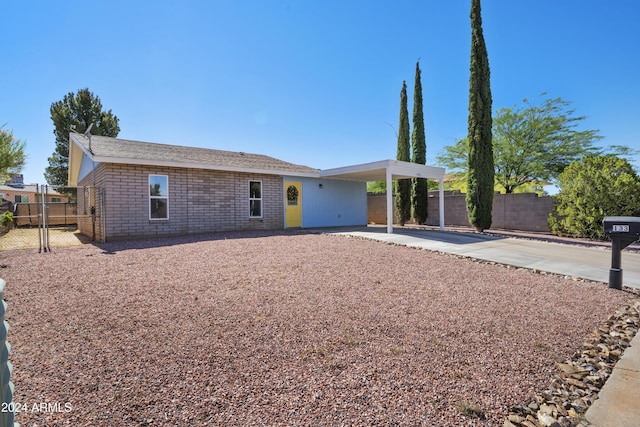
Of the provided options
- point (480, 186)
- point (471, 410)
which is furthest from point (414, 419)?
point (480, 186)

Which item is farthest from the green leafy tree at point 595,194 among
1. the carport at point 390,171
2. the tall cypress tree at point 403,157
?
the tall cypress tree at point 403,157

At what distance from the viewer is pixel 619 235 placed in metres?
4.96

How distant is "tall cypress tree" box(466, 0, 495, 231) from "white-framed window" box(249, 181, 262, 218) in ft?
30.3

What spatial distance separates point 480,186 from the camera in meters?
12.7

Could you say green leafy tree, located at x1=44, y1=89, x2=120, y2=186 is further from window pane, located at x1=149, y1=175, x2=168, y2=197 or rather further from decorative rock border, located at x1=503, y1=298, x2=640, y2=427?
decorative rock border, located at x1=503, y1=298, x2=640, y2=427

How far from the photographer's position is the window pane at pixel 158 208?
10391mm

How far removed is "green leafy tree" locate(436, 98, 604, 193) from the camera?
53.9ft

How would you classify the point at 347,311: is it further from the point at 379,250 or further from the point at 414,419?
the point at 379,250

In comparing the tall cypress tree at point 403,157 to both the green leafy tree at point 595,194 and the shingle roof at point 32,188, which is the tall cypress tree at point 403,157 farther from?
the shingle roof at point 32,188

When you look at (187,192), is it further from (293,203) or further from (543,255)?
(543,255)

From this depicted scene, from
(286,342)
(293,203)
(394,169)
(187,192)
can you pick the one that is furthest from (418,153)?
(286,342)

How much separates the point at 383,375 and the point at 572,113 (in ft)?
67.9

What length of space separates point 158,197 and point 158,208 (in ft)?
1.27

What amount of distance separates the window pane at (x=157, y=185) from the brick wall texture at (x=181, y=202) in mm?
137
